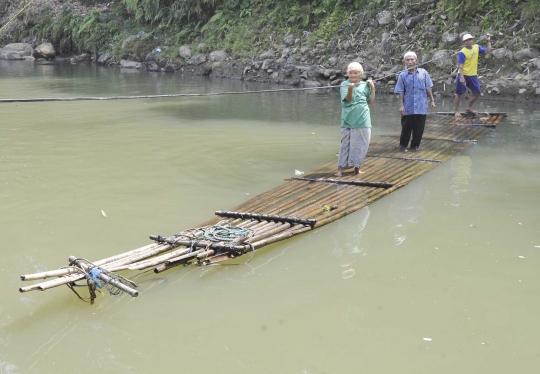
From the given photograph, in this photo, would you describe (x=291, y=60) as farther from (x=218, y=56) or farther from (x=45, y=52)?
(x=45, y=52)

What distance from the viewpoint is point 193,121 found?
1026 cm

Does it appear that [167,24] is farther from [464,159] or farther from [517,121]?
[464,159]

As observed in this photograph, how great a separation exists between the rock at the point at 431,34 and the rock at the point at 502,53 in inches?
62.5

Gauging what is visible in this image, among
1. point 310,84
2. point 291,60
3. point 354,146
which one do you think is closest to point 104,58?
point 291,60

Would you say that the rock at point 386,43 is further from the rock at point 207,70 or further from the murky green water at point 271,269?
the murky green water at point 271,269

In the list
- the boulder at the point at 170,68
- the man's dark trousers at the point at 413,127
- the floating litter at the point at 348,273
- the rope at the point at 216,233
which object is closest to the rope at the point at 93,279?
the rope at the point at 216,233

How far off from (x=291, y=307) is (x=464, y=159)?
4.39m

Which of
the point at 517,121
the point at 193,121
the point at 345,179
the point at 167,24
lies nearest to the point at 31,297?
the point at 345,179

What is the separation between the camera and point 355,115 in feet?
19.9

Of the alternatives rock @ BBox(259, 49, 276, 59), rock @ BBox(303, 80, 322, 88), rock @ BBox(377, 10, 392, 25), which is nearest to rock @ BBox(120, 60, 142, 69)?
rock @ BBox(259, 49, 276, 59)

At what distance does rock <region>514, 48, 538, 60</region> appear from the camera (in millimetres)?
11750

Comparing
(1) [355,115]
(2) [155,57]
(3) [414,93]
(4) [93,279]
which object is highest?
(2) [155,57]

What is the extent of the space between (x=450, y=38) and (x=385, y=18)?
2238 millimetres

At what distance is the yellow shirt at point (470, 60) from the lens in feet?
29.4
